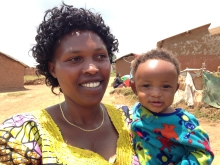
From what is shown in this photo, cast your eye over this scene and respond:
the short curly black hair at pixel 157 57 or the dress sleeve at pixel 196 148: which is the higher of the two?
the short curly black hair at pixel 157 57

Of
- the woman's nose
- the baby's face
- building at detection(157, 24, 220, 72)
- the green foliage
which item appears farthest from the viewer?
building at detection(157, 24, 220, 72)

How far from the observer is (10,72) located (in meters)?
19.3

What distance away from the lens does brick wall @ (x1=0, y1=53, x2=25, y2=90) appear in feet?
61.7

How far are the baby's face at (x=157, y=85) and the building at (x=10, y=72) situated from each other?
61.7 ft

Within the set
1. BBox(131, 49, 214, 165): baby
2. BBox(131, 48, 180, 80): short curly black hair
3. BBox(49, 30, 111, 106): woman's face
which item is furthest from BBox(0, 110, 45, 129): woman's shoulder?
BBox(131, 48, 180, 80): short curly black hair

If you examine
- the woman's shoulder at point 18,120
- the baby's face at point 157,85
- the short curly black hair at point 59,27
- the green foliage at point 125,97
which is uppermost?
the short curly black hair at point 59,27

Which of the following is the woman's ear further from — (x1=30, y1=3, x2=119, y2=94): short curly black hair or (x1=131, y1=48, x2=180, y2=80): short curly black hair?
(x1=131, y1=48, x2=180, y2=80): short curly black hair

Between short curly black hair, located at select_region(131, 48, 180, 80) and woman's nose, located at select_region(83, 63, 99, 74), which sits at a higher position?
short curly black hair, located at select_region(131, 48, 180, 80)

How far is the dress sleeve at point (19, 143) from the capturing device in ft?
4.28

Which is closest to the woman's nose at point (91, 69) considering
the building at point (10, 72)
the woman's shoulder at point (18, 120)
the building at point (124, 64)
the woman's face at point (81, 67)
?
the woman's face at point (81, 67)

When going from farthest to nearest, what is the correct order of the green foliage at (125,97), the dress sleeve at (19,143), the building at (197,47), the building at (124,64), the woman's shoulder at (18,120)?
the building at (124,64), the building at (197,47), the green foliage at (125,97), the woman's shoulder at (18,120), the dress sleeve at (19,143)

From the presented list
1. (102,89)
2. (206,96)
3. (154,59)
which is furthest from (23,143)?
(206,96)

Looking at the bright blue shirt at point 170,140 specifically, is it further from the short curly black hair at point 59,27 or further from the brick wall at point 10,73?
the brick wall at point 10,73

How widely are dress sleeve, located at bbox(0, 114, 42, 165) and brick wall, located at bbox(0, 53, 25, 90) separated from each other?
18.9 metres
